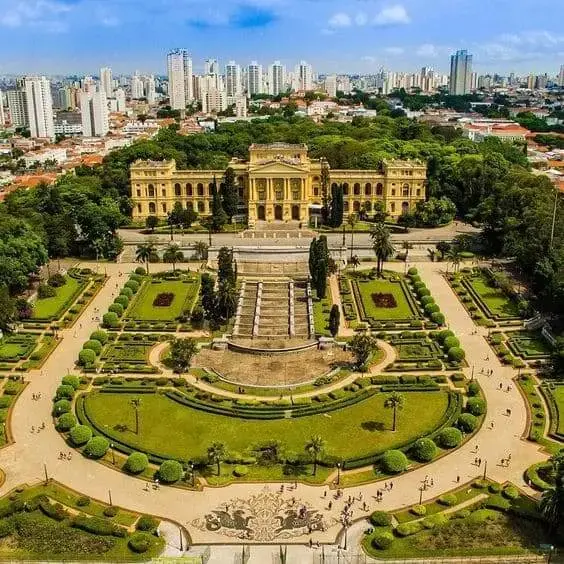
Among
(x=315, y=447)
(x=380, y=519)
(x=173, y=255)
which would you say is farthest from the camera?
(x=173, y=255)

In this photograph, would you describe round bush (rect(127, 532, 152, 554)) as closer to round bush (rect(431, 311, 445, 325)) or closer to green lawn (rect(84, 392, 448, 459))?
green lawn (rect(84, 392, 448, 459))

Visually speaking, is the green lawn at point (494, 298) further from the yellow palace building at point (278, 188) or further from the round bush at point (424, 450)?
the yellow palace building at point (278, 188)

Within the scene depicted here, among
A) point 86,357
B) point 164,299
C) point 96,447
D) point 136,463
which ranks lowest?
point 136,463

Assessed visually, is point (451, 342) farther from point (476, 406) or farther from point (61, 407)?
point (61, 407)

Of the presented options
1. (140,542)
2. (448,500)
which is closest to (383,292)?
(448,500)

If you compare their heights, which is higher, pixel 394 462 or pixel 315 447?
pixel 315 447

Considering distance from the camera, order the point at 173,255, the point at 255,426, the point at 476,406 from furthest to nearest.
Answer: the point at 173,255, the point at 476,406, the point at 255,426
